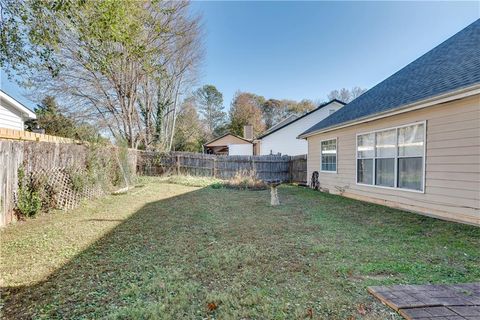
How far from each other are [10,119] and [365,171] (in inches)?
507

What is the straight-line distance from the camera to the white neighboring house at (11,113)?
368 inches

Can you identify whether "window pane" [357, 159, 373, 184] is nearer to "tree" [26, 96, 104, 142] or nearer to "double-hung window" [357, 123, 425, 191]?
"double-hung window" [357, 123, 425, 191]

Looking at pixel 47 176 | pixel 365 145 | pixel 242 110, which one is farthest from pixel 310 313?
pixel 242 110

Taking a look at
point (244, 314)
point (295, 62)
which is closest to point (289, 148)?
point (295, 62)

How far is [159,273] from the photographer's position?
2961 millimetres

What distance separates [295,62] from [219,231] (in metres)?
15.0

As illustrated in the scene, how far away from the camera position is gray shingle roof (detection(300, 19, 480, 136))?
5.14m

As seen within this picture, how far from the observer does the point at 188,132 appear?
28672mm

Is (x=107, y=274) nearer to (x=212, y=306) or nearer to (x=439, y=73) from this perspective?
(x=212, y=306)

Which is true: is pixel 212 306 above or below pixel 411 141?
below

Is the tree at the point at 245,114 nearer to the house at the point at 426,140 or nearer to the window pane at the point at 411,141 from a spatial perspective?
the house at the point at 426,140

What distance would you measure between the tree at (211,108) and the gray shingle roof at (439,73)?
2787 centimetres

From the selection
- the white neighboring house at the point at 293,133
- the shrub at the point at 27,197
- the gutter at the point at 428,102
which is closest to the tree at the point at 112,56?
the shrub at the point at 27,197

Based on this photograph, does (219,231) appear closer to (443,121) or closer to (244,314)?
(244,314)
